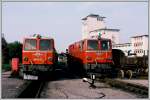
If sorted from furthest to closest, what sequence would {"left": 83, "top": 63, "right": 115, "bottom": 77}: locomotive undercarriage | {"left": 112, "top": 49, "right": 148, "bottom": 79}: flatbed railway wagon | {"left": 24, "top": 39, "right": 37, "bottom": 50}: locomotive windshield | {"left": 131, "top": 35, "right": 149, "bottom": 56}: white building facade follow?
{"left": 131, "top": 35, "right": 149, "bottom": 56}: white building facade < {"left": 112, "top": 49, "right": 148, "bottom": 79}: flatbed railway wagon < {"left": 83, "top": 63, "right": 115, "bottom": 77}: locomotive undercarriage < {"left": 24, "top": 39, "right": 37, "bottom": 50}: locomotive windshield

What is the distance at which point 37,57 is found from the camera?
22.0 m

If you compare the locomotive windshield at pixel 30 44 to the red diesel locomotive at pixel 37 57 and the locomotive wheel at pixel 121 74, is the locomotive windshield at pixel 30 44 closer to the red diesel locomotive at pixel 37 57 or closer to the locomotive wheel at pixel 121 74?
the red diesel locomotive at pixel 37 57

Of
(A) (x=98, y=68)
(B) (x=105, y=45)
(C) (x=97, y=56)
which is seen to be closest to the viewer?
(A) (x=98, y=68)

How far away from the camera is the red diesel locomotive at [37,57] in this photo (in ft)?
71.8

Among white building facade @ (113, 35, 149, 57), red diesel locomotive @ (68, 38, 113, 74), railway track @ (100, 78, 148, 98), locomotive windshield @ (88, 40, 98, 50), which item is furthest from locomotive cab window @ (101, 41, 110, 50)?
white building facade @ (113, 35, 149, 57)

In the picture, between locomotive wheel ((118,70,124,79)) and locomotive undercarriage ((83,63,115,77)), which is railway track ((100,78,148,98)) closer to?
locomotive undercarriage ((83,63,115,77))

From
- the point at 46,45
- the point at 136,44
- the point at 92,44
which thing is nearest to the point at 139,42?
the point at 136,44

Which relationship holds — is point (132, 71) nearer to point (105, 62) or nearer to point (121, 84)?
point (105, 62)

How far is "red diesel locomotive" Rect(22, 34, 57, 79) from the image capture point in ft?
71.8

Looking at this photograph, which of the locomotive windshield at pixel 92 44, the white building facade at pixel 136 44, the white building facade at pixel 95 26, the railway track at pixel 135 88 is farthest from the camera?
the white building facade at pixel 95 26

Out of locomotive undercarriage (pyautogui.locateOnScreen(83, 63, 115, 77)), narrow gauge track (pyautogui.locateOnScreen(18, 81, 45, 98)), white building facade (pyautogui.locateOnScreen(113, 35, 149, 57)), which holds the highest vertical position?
white building facade (pyautogui.locateOnScreen(113, 35, 149, 57))

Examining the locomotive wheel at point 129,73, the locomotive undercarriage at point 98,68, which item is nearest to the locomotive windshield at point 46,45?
the locomotive undercarriage at point 98,68

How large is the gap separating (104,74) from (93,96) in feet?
34.6

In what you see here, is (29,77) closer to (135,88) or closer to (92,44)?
(92,44)
